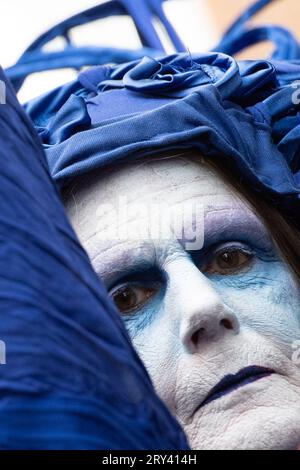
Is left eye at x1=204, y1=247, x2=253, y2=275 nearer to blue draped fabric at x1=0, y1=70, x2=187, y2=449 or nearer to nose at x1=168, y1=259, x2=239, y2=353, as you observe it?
nose at x1=168, y1=259, x2=239, y2=353

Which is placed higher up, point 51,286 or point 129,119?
point 51,286

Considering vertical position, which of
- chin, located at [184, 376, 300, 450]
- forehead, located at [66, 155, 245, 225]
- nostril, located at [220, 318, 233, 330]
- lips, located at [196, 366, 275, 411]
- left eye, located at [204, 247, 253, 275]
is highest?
forehead, located at [66, 155, 245, 225]

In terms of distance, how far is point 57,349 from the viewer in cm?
75

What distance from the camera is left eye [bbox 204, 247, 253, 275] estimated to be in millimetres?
1479

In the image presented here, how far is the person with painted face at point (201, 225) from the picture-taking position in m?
1.29

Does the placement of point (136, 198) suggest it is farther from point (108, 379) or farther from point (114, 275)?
point (108, 379)

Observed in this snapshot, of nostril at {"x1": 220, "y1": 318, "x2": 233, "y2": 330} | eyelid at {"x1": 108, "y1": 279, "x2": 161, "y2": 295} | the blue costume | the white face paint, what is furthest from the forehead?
the blue costume

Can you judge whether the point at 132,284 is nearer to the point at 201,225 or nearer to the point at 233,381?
the point at 201,225

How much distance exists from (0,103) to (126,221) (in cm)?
62

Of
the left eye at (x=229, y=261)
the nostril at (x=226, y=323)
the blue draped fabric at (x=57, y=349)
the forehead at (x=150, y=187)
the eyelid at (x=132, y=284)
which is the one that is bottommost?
the left eye at (x=229, y=261)

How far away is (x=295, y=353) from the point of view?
4.52ft

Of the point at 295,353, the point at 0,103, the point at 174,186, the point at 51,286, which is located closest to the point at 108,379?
the point at 51,286

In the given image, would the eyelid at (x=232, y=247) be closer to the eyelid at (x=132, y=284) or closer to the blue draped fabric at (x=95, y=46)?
the eyelid at (x=132, y=284)

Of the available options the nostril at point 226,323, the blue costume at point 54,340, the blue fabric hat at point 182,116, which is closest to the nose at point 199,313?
the nostril at point 226,323
